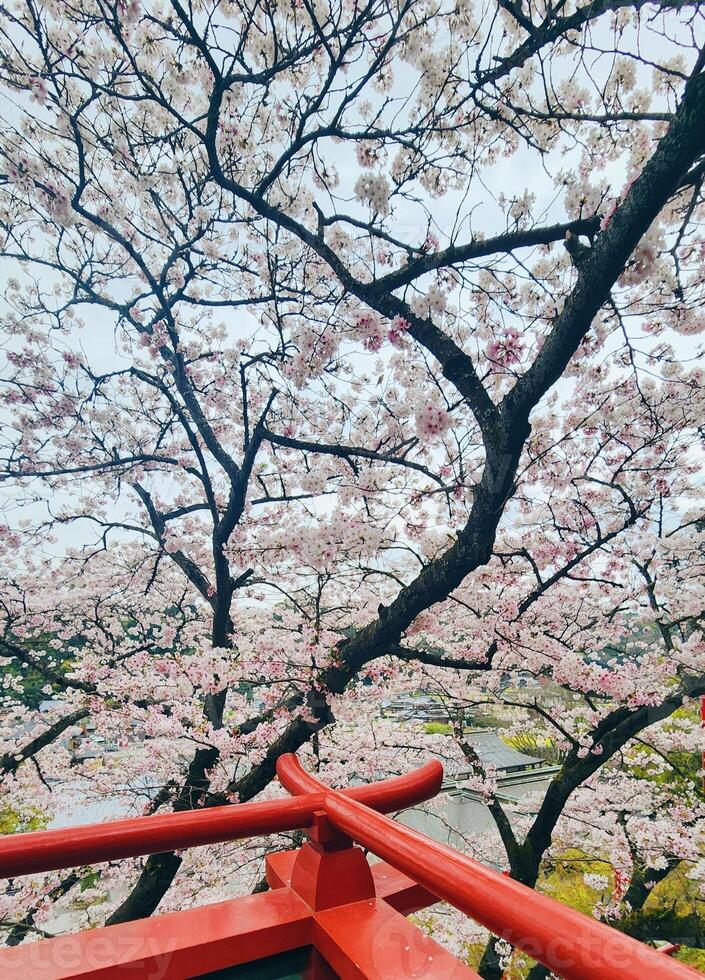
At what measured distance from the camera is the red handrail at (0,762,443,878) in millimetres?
1008

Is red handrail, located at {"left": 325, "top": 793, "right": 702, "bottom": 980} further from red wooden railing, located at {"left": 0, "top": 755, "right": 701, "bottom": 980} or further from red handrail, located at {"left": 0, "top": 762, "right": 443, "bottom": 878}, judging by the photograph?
red handrail, located at {"left": 0, "top": 762, "right": 443, "bottom": 878}

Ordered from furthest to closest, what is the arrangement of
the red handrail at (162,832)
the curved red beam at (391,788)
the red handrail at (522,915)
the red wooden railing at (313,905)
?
1. the curved red beam at (391,788)
2. the red handrail at (162,832)
3. the red wooden railing at (313,905)
4. the red handrail at (522,915)

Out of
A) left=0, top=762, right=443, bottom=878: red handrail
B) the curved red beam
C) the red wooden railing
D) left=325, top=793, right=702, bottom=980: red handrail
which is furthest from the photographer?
the curved red beam

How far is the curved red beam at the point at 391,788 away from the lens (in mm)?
1357

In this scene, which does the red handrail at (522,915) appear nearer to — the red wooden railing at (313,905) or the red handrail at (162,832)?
the red wooden railing at (313,905)

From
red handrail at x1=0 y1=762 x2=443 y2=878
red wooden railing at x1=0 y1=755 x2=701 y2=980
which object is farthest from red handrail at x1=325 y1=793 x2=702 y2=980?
red handrail at x1=0 y1=762 x2=443 y2=878

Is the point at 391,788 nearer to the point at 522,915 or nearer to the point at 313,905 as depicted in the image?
the point at 313,905

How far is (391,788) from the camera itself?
1384 millimetres

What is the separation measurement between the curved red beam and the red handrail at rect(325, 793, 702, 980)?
27cm

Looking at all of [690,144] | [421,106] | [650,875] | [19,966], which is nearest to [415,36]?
[421,106]

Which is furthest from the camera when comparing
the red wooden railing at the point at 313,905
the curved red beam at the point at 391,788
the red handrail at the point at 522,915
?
the curved red beam at the point at 391,788

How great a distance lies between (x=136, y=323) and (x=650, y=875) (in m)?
9.97

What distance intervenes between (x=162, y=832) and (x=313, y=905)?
40 centimetres

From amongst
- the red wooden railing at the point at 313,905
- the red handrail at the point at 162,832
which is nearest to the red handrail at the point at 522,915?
the red wooden railing at the point at 313,905
